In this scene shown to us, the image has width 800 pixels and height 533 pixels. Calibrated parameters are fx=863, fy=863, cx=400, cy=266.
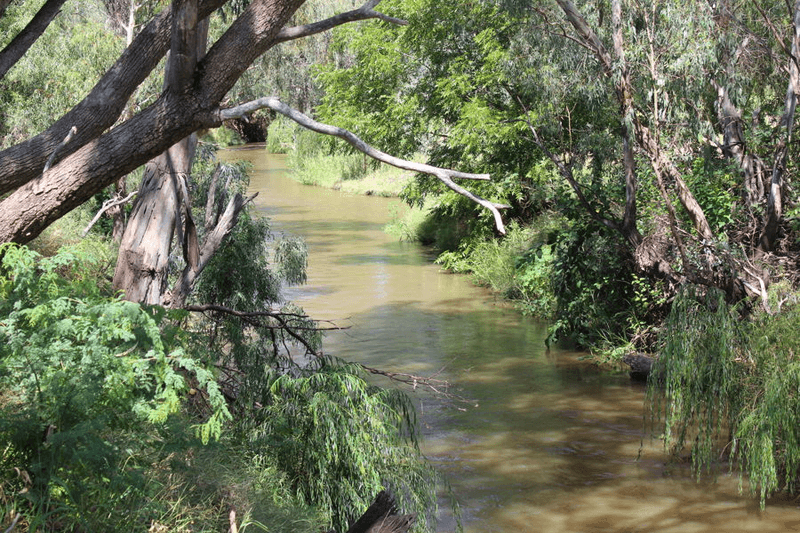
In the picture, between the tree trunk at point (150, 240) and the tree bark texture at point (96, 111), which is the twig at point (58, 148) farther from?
the tree trunk at point (150, 240)

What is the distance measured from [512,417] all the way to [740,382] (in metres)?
3.49

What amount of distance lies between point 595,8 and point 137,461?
882 cm

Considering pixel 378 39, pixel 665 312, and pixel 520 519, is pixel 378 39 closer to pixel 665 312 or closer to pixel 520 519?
pixel 665 312

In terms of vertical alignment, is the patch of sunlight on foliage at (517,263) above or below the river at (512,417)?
above

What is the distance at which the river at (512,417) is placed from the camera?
8.34 meters

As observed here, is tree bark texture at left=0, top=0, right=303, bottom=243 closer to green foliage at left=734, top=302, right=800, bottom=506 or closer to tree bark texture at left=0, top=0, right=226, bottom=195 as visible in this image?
tree bark texture at left=0, top=0, right=226, bottom=195

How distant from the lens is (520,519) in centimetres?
831

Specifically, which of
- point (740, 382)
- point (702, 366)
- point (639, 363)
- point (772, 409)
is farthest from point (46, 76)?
point (772, 409)

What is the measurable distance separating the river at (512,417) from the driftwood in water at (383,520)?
3822 millimetres

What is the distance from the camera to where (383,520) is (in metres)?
4.09

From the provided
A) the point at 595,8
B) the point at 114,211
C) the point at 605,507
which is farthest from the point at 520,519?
the point at 114,211

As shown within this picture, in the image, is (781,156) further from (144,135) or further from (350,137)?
(144,135)

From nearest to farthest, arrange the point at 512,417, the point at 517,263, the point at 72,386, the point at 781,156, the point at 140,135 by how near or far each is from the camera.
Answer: the point at 72,386
the point at 140,135
the point at 781,156
the point at 512,417
the point at 517,263

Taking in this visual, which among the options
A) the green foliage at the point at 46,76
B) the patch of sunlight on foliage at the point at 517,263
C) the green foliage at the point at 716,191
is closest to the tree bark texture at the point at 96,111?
the green foliage at the point at 716,191
